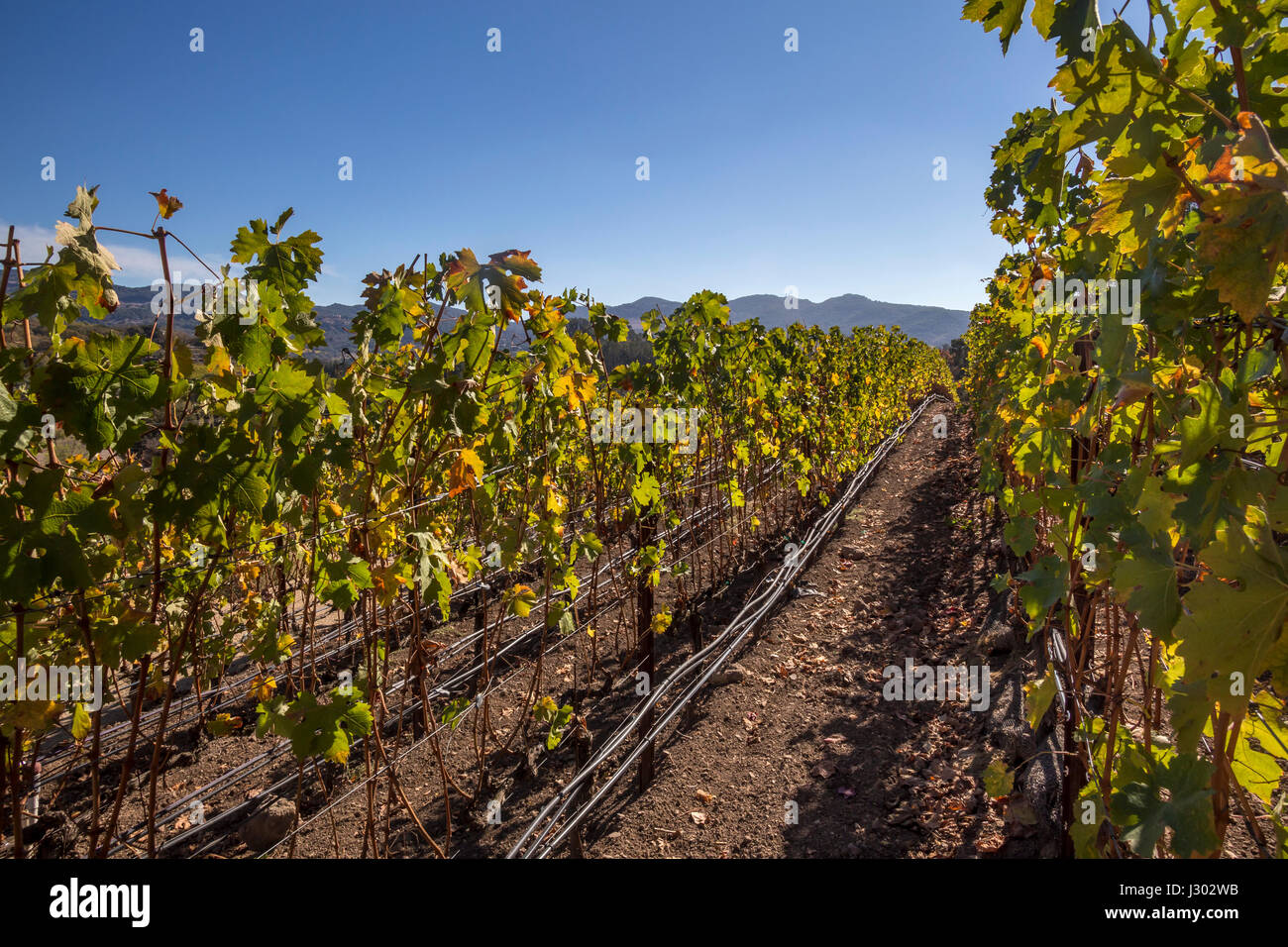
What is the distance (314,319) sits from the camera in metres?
1.97

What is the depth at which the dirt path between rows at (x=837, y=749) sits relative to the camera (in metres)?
3.42

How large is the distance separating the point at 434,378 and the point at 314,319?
39 cm

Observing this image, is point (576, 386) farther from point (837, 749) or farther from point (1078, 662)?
point (837, 749)

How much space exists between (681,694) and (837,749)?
3.84 feet

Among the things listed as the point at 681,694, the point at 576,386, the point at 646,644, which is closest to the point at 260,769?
the point at 646,644

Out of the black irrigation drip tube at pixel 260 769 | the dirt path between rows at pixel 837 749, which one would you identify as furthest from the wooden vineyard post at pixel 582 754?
the black irrigation drip tube at pixel 260 769

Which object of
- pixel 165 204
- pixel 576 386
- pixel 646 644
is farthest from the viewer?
pixel 646 644

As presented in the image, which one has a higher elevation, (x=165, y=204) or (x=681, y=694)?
(x=165, y=204)

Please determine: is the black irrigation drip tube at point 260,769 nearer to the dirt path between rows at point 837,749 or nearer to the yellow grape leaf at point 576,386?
the dirt path between rows at point 837,749

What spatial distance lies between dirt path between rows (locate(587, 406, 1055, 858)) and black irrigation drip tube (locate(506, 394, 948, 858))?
0.71ft

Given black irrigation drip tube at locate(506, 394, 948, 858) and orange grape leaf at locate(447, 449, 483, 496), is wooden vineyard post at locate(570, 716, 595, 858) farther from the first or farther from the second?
orange grape leaf at locate(447, 449, 483, 496)

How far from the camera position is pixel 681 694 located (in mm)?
4809

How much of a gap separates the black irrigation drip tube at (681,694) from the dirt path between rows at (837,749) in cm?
22
